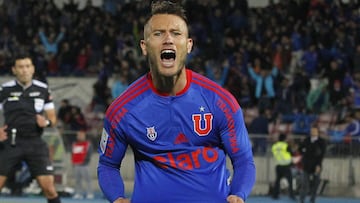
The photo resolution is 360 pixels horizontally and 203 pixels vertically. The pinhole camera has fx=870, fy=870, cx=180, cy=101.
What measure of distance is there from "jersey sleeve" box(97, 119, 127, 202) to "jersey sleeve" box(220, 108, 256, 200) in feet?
1.91

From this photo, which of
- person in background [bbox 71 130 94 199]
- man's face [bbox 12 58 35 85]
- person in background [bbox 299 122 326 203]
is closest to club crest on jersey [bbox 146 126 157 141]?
man's face [bbox 12 58 35 85]

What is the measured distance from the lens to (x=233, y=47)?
67.9 feet

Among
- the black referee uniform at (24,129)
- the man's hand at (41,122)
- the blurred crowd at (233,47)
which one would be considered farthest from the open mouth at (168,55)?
the blurred crowd at (233,47)

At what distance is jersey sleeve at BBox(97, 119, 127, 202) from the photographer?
475 cm

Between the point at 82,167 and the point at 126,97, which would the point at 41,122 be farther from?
the point at 82,167

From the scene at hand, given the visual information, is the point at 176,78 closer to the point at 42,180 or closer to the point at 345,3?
the point at 42,180

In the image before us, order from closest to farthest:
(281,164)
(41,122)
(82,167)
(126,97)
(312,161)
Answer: (126,97) → (41,122) → (312,161) → (281,164) → (82,167)

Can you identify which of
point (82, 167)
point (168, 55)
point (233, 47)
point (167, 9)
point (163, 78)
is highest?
point (167, 9)

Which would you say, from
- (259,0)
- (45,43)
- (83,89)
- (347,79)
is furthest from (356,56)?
(45,43)

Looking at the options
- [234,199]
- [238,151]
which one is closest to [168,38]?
[238,151]

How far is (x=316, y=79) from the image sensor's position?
19.4m

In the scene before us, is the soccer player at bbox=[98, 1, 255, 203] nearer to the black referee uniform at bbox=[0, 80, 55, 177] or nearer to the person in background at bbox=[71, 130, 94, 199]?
the black referee uniform at bbox=[0, 80, 55, 177]

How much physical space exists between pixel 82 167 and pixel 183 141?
11.8 metres

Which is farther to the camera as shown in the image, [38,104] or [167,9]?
[38,104]
